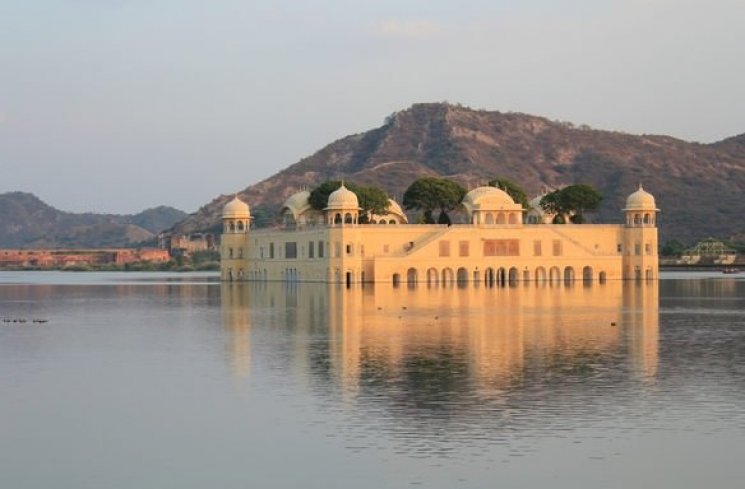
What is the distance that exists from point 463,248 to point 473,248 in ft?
2.26

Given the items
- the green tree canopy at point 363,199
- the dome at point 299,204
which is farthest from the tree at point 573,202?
the dome at point 299,204

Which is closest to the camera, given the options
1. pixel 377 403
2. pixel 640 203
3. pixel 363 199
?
pixel 377 403

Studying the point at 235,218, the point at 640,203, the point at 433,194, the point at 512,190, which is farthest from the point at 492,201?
the point at 235,218

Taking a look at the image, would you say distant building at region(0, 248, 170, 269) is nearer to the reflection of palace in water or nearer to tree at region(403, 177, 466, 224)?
tree at region(403, 177, 466, 224)

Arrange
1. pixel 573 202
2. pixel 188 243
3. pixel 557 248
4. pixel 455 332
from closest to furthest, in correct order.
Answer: pixel 455 332, pixel 557 248, pixel 573 202, pixel 188 243

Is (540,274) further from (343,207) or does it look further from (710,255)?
(710,255)

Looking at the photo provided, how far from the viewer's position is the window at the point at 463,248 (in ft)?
278

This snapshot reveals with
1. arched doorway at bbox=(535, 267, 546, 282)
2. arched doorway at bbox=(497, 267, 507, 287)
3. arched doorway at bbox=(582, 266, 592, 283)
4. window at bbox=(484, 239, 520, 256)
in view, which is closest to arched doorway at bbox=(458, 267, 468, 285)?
window at bbox=(484, 239, 520, 256)

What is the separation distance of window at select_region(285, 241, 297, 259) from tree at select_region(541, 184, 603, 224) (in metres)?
21.2

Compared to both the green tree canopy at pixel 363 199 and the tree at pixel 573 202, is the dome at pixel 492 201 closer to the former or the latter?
the green tree canopy at pixel 363 199

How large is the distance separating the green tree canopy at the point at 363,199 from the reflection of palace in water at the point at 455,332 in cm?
2720

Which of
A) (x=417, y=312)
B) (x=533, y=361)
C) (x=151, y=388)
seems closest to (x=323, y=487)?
(x=151, y=388)

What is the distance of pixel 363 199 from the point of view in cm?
9438

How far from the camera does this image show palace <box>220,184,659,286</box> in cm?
8388
